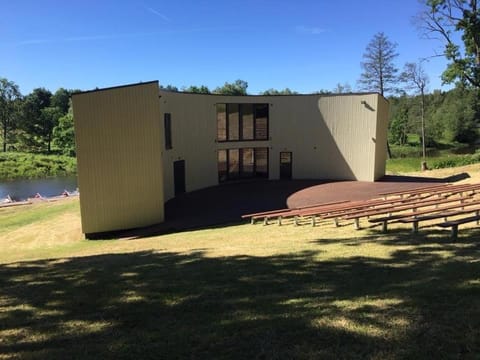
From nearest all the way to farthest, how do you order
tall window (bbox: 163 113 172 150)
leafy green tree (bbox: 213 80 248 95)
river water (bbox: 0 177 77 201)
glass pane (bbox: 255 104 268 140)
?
tall window (bbox: 163 113 172 150) → glass pane (bbox: 255 104 268 140) → river water (bbox: 0 177 77 201) → leafy green tree (bbox: 213 80 248 95)

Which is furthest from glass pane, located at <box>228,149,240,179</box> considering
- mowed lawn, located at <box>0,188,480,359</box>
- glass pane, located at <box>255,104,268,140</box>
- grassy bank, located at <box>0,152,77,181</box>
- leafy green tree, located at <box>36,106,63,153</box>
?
leafy green tree, located at <box>36,106,63,153</box>

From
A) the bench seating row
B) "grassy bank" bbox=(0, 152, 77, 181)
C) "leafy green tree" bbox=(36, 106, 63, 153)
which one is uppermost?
"leafy green tree" bbox=(36, 106, 63, 153)

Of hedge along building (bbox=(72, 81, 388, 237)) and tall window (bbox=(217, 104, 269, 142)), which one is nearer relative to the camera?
hedge along building (bbox=(72, 81, 388, 237))

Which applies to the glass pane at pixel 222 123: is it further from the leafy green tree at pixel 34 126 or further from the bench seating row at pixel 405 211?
the leafy green tree at pixel 34 126

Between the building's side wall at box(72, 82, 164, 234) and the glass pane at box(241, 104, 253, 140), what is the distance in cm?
919

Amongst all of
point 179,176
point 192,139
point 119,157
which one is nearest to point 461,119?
point 192,139

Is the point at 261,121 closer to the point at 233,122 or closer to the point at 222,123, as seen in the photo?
the point at 233,122

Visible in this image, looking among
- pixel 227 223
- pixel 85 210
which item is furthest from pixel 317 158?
pixel 85 210

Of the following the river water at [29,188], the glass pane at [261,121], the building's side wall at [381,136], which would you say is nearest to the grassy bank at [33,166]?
the river water at [29,188]

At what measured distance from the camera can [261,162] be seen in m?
23.8

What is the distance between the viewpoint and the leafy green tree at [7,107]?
56.2 meters

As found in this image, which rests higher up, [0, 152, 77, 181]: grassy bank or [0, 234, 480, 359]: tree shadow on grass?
[0, 234, 480, 359]: tree shadow on grass

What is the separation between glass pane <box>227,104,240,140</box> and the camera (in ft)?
73.4

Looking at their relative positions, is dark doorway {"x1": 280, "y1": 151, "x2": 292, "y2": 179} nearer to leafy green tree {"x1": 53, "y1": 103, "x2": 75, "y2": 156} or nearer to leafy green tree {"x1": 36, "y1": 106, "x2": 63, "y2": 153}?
leafy green tree {"x1": 53, "y1": 103, "x2": 75, "y2": 156}
